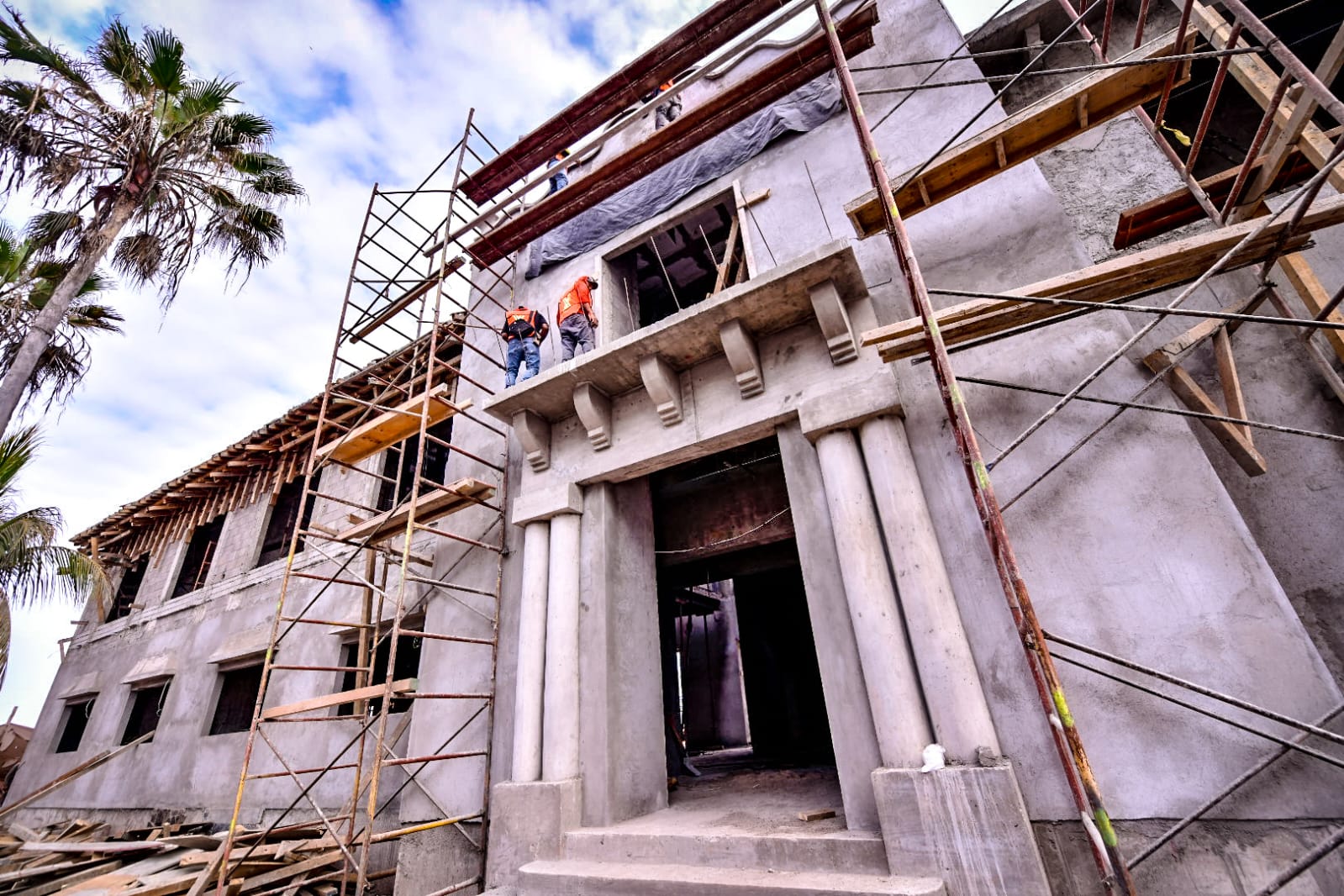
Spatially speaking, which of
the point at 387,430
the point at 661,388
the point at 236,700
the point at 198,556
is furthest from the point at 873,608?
the point at 198,556

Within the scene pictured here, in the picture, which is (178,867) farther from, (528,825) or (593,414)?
(593,414)

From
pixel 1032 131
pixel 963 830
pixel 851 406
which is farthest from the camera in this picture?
pixel 851 406

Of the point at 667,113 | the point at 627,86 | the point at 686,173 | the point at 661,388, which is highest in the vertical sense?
the point at 667,113

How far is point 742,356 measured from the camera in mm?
5242

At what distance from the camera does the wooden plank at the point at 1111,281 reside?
10.8 ft

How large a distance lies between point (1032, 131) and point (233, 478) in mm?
14923

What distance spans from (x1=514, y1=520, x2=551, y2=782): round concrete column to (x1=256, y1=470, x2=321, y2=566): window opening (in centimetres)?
675

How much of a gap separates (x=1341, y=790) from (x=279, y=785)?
10591 millimetres

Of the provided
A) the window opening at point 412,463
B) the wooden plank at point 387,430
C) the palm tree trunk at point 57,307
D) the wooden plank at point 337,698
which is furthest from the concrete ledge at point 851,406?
the palm tree trunk at point 57,307

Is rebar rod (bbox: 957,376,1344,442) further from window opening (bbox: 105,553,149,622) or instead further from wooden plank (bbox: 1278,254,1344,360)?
window opening (bbox: 105,553,149,622)

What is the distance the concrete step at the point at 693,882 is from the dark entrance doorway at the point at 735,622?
2.49 meters

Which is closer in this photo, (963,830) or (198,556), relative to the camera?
(963,830)

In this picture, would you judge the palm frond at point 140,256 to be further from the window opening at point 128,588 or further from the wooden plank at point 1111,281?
the wooden plank at point 1111,281

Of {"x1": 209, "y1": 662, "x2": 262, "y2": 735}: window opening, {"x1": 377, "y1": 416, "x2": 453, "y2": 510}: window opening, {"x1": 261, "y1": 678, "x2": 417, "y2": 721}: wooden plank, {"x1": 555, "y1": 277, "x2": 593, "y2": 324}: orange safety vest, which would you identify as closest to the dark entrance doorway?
{"x1": 555, "y1": 277, "x2": 593, "y2": 324}: orange safety vest
